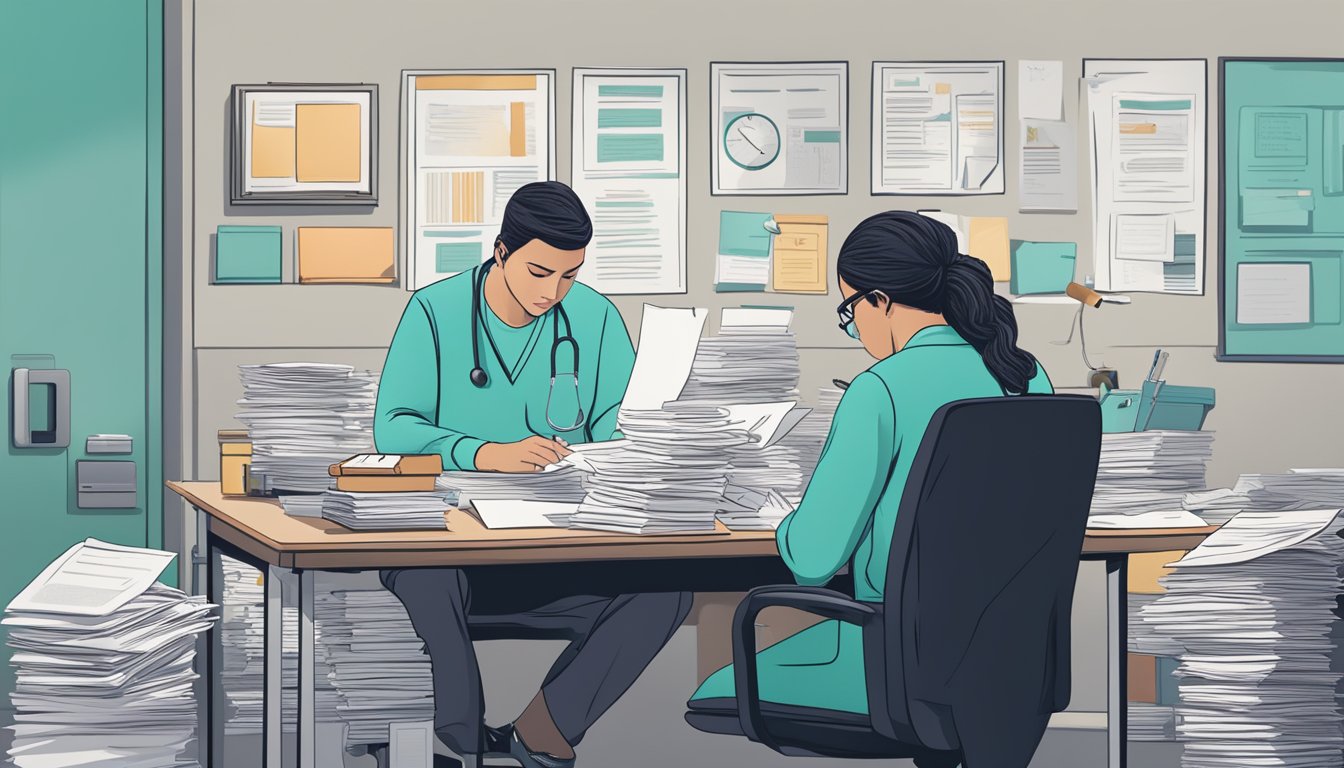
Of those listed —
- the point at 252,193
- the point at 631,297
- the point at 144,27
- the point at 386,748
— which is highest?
the point at 144,27

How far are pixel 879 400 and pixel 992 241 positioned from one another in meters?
1.95

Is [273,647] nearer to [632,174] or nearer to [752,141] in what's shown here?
[632,174]

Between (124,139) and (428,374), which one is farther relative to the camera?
(124,139)

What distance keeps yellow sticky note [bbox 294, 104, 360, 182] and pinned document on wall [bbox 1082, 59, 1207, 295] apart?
2.27 m

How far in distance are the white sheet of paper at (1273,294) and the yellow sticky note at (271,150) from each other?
2960 millimetres

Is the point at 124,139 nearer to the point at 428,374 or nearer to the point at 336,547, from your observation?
the point at 428,374

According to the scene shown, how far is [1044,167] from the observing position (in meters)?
3.78

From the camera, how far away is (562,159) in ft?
12.2

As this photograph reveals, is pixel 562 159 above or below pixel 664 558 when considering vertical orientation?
above

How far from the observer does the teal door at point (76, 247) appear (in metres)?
3.55

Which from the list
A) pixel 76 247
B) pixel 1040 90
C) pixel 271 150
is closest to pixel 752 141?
pixel 1040 90

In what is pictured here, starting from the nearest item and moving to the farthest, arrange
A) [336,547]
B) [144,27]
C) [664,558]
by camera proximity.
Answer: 1. [336,547]
2. [664,558]
3. [144,27]

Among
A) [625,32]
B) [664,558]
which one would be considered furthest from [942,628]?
[625,32]

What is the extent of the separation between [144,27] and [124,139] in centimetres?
34
